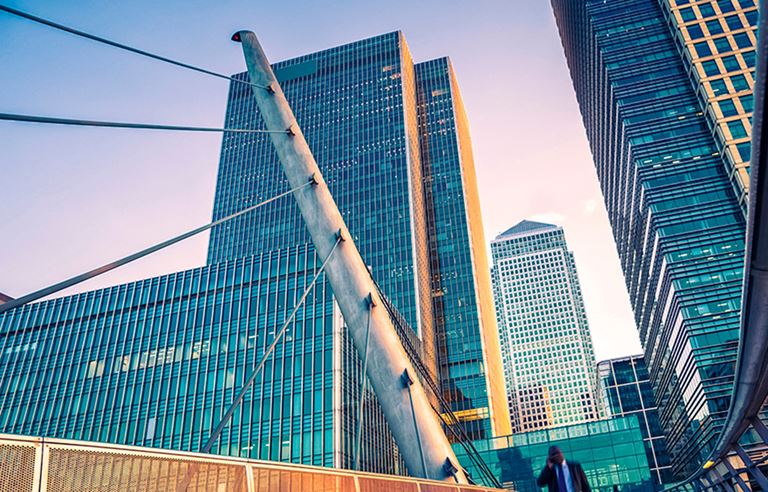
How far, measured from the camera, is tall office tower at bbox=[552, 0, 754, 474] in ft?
221

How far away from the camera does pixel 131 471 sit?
462 centimetres

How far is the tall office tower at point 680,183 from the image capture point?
67250 mm

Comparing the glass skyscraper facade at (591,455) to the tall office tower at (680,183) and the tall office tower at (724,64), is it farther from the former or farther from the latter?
the tall office tower at (724,64)

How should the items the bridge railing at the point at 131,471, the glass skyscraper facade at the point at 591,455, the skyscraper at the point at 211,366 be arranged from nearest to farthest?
the bridge railing at the point at 131,471 < the glass skyscraper facade at the point at 591,455 < the skyscraper at the point at 211,366

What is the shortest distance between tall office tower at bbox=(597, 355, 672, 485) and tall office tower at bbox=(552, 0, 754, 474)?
4795cm

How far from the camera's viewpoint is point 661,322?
84.0 m

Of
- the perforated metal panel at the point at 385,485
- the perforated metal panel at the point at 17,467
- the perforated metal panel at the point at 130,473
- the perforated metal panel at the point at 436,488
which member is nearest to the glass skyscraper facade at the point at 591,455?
the perforated metal panel at the point at 436,488

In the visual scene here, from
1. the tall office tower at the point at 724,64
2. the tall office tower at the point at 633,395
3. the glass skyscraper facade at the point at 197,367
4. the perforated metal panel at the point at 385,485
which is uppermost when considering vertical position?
Answer: the tall office tower at the point at 724,64

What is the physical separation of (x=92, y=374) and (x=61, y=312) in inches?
390

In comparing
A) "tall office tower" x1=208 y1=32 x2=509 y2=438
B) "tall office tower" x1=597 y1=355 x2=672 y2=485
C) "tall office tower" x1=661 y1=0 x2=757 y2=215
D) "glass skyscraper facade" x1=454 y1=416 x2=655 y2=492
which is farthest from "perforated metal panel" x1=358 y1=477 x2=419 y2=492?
"tall office tower" x1=597 y1=355 x2=672 y2=485

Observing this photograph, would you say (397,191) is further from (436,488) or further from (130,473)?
(130,473)

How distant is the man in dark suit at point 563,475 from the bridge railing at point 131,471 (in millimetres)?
2516

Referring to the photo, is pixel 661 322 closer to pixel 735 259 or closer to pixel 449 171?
pixel 735 259

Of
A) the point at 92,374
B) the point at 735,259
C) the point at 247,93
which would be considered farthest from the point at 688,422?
the point at 247,93
